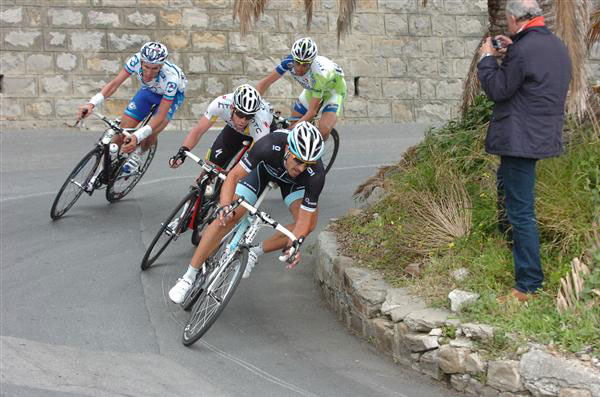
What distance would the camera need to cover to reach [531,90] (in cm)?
634

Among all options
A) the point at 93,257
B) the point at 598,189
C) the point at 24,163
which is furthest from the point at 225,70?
the point at 598,189

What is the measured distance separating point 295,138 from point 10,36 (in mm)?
9699

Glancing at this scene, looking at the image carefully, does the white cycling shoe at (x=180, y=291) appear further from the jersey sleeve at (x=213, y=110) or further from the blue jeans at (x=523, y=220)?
the blue jeans at (x=523, y=220)

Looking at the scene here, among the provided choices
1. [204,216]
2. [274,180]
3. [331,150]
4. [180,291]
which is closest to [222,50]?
[331,150]

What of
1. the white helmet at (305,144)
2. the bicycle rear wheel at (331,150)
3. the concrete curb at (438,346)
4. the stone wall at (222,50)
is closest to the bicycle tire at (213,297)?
the white helmet at (305,144)

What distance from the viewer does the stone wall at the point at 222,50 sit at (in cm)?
1525

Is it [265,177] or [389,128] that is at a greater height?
[265,177]

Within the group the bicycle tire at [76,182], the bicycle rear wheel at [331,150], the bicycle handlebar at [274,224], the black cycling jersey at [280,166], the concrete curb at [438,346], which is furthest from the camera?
the bicycle rear wheel at [331,150]

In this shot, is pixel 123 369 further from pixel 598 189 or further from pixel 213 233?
pixel 598 189

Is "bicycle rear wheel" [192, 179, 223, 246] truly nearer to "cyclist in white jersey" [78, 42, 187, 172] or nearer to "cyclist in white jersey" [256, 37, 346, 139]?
"cyclist in white jersey" [78, 42, 187, 172]

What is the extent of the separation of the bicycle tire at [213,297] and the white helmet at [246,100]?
1.44 meters

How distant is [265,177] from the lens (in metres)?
7.68

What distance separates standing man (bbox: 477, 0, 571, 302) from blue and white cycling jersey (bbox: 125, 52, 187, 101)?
4.64 meters

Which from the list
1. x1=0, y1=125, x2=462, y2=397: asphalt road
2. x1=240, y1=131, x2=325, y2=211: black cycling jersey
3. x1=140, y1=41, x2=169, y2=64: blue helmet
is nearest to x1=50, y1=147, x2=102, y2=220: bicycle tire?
x1=0, y1=125, x2=462, y2=397: asphalt road
